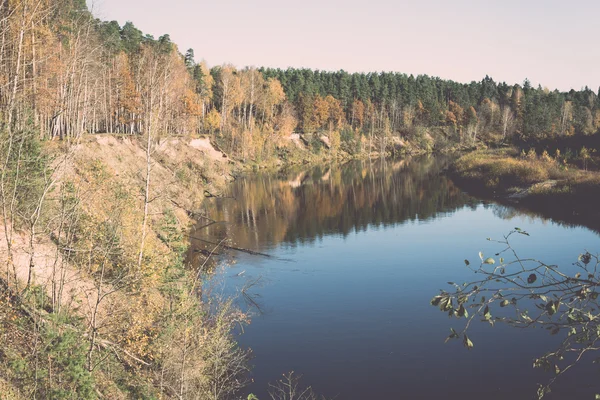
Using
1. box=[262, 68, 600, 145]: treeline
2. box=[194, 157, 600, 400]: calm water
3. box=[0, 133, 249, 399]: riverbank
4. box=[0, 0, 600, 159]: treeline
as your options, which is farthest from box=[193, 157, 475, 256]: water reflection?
box=[262, 68, 600, 145]: treeline

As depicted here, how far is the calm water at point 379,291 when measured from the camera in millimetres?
21031

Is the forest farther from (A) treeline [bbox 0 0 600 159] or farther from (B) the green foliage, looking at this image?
(B) the green foliage

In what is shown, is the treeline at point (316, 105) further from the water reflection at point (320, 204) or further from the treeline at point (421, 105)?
the water reflection at point (320, 204)

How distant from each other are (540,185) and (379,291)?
1502 inches

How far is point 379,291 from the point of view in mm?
31016

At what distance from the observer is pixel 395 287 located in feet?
104

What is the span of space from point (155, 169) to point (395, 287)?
3557 centimetres

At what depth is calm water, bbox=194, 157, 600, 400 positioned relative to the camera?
2103cm

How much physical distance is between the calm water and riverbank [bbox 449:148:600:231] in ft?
12.5

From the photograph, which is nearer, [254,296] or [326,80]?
[254,296]

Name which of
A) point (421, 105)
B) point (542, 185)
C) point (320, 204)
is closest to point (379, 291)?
point (320, 204)

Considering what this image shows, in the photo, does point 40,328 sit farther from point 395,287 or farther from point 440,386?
point 395,287

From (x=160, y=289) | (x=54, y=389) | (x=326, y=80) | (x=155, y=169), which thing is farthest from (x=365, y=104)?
(x=54, y=389)

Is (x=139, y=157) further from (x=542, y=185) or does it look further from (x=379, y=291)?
(x=542, y=185)
